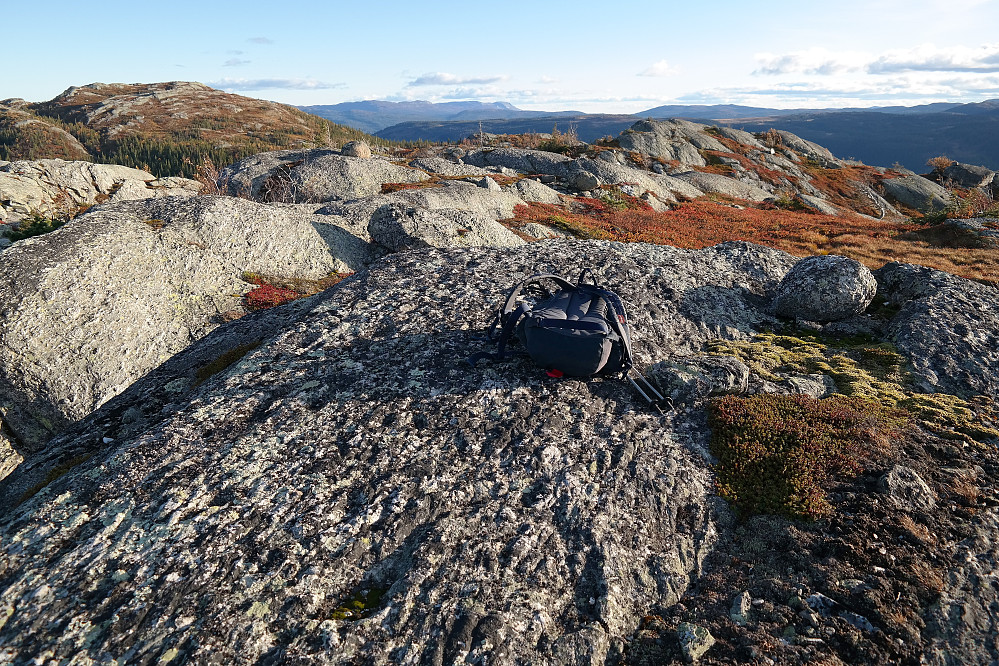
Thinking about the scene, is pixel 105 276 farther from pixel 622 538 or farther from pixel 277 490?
pixel 622 538

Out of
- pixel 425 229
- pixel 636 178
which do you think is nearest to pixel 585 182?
pixel 636 178

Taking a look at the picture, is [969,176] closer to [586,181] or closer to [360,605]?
[586,181]

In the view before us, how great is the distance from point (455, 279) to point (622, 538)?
27.5 feet

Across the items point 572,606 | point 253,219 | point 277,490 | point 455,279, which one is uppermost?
point 253,219

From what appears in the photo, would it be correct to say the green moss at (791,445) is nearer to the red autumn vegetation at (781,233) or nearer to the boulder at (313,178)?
the red autumn vegetation at (781,233)

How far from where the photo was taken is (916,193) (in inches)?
2726

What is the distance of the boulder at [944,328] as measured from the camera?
10.5 meters

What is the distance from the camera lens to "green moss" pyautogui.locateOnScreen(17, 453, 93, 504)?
732cm

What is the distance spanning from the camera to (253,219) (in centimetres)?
1925


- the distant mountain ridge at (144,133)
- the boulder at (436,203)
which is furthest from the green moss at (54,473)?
the distant mountain ridge at (144,133)

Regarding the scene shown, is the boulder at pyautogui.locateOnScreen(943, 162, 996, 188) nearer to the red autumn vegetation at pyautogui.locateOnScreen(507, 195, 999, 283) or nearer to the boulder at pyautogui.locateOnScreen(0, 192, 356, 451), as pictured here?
the red autumn vegetation at pyautogui.locateOnScreen(507, 195, 999, 283)

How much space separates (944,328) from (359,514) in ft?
48.7

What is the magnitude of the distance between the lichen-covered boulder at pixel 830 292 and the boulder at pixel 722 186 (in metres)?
45.3

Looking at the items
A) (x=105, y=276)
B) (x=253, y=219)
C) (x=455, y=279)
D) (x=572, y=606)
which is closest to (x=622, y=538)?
(x=572, y=606)
